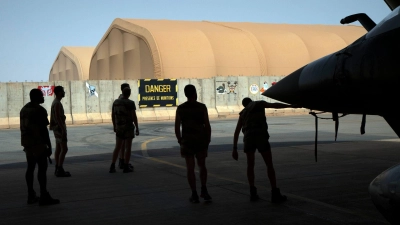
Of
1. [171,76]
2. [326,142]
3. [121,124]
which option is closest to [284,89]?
[121,124]

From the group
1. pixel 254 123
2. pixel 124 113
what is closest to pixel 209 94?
pixel 124 113

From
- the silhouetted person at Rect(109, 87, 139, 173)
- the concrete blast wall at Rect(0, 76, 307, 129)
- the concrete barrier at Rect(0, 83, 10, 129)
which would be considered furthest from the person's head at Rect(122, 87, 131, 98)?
the concrete barrier at Rect(0, 83, 10, 129)

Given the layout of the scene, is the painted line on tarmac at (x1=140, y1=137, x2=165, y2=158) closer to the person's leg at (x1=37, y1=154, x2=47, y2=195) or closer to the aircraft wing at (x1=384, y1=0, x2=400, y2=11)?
the person's leg at (x1=37, y1=154, x2=47, y2=195)

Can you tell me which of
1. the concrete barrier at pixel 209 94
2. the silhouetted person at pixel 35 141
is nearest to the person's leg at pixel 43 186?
the silhouetted person at pixel 35 141

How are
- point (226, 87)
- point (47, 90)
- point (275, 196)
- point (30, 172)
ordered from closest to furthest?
point (275, 196) → point (30, 172) → point (47, 90) → point (226, 87)

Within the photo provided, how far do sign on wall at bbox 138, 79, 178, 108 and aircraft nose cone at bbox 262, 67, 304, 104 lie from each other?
91.7ft

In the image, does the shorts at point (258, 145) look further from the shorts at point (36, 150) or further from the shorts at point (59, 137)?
the shorts at point (59, 137)

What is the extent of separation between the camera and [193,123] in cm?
891

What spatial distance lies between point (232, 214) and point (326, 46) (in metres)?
53.8

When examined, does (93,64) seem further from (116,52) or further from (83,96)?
(83,96)

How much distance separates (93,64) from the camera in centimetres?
6681

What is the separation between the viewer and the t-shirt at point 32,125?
9.05 meters

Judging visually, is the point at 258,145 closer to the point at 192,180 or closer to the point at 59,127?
the point at 192,180

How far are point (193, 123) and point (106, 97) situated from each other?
2795cm
